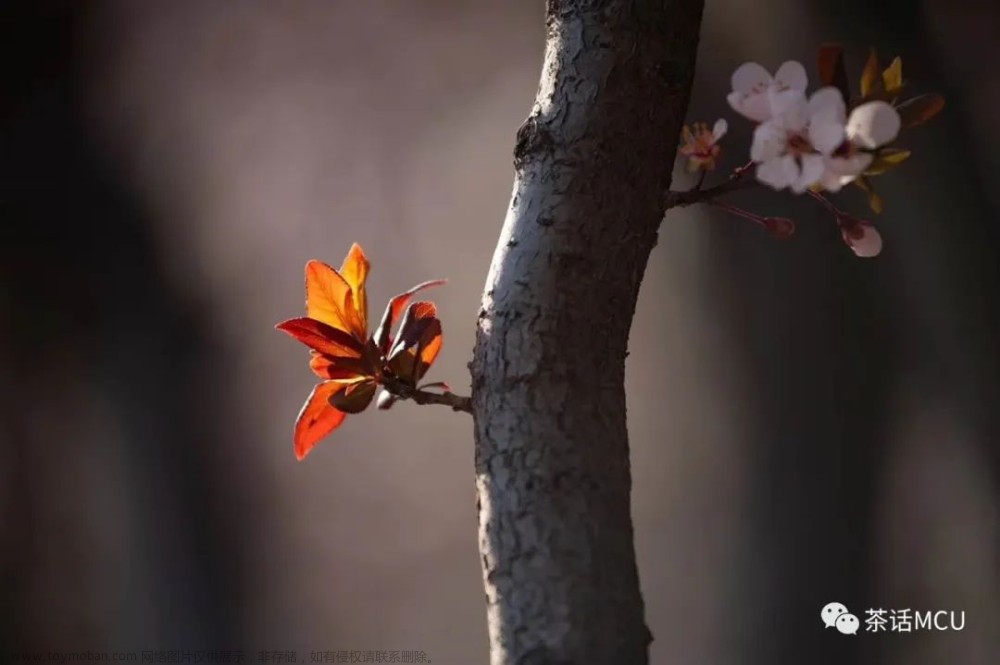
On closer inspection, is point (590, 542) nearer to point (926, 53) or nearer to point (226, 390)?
point (926, 53)

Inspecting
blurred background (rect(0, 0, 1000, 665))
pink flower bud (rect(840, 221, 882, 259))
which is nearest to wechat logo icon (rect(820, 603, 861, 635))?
blurred background (rect(0, 0, 1000, 665))

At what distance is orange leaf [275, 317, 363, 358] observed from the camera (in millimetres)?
484

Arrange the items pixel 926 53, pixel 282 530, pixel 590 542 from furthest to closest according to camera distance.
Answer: pixel 282 530 < pixel 926 53 < pixel 590 542

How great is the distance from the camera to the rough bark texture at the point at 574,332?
1.18 feet

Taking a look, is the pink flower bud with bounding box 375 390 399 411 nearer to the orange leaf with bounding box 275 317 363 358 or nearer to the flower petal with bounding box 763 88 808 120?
the orange leaf with bounding box 275 317 363 358

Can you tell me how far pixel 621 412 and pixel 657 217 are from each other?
0.31 feet

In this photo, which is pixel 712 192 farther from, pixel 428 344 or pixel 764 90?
pixel 428 344

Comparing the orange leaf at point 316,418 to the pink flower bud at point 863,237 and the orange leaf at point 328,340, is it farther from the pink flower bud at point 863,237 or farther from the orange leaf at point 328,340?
the pink flower bud at point 863,237

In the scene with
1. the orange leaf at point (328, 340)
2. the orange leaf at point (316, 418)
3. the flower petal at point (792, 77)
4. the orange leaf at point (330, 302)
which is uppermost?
the flower petal at point (792, 77)

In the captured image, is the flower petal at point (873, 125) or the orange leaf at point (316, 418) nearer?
the flower petal at point (873, 125)

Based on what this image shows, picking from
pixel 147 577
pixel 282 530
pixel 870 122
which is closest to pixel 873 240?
pixel 870 122

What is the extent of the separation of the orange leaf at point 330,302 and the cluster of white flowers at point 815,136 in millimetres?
223

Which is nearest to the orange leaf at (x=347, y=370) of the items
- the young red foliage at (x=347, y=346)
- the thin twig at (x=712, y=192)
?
the young red foliage at (x=347, y=346)

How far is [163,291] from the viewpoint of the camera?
104 cm
